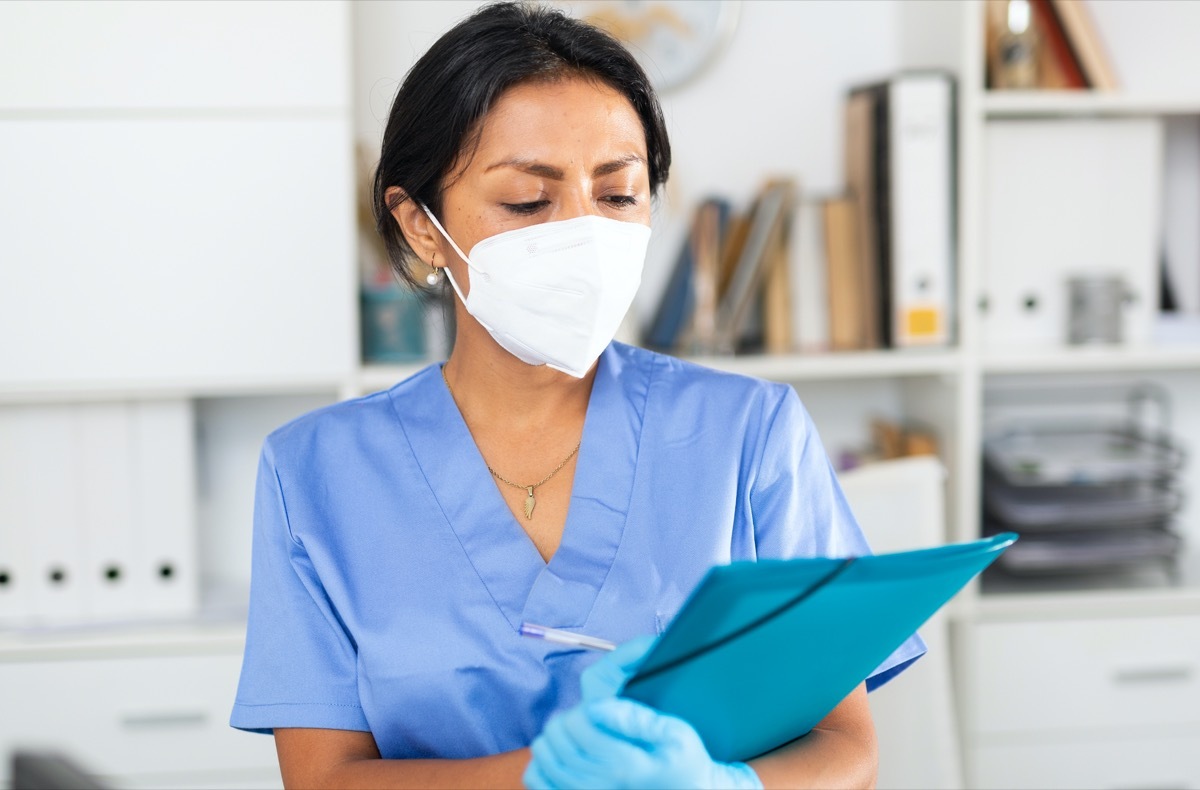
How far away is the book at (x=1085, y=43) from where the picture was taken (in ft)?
6.08

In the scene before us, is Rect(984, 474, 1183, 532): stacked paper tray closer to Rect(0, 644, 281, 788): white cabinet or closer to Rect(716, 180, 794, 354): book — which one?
Rect(716, 180, 794, 354): book

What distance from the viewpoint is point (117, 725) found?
69.7 inches

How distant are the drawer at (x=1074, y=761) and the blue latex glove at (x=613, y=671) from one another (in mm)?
1282

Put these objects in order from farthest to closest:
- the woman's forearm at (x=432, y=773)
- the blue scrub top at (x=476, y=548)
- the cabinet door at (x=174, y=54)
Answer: the cabinet door at (x=174, y=54) → the blue scrub top at (x=476, y=548) → the woman's forearm at (x=432, y=773)

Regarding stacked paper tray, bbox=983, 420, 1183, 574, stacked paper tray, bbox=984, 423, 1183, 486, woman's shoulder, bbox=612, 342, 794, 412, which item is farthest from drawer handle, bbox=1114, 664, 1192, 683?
woman's shoulder, bbox=612, 342, 794, 412

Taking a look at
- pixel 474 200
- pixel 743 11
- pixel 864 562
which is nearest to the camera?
pixel 864 562

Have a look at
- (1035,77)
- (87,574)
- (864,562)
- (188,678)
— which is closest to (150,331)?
(87,574)

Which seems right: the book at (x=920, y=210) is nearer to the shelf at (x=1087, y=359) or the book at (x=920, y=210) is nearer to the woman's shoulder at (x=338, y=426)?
the shelf at (x=1087, y=359)

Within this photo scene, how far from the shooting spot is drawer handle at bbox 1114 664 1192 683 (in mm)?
1917

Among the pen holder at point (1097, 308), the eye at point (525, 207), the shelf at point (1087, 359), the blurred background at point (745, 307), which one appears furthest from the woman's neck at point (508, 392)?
the pen holder at point (1097, 308)

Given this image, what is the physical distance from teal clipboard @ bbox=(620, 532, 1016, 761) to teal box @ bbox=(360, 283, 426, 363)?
1111mm

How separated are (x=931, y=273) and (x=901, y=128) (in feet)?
0.77

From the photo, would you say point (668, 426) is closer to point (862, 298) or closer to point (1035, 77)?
point (862, 298)

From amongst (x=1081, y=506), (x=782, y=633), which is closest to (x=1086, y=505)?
(x=1081, y=506)
